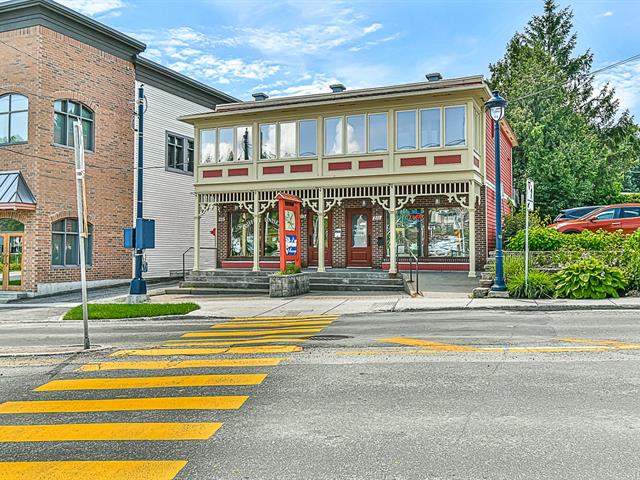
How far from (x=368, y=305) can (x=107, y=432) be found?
10.8 meters

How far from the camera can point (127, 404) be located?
6082 mm

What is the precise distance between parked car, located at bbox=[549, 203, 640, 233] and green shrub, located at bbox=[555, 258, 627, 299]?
221 inches

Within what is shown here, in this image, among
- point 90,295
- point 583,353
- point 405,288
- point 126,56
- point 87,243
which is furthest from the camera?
point 126,56

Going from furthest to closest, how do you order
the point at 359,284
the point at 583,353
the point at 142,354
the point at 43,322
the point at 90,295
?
the point at 90,295
the point at 359,284
the point at 43,322
the point at 142,354
the point at 583,353

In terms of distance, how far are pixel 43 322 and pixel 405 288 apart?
10687 mm

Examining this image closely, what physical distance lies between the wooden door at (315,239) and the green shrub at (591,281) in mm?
11202

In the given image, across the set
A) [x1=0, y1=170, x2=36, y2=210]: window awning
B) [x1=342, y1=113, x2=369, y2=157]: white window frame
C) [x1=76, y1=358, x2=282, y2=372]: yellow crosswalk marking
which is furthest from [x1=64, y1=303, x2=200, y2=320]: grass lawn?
[x1=342, y1=113, x2=369, y2=157]: white window frame

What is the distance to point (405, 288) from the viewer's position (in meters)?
18.8

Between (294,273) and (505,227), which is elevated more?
(505,227)

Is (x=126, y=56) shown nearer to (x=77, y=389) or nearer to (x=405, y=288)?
(x=405, y=288)

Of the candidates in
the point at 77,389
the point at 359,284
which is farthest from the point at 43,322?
the point at 359,284

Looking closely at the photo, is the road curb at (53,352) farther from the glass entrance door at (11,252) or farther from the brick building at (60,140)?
the glass entrance door at (11,252)

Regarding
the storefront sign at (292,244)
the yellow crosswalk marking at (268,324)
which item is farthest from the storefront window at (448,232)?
the yellow crosswalk marking at (268,324)

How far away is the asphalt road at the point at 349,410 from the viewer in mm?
4305
